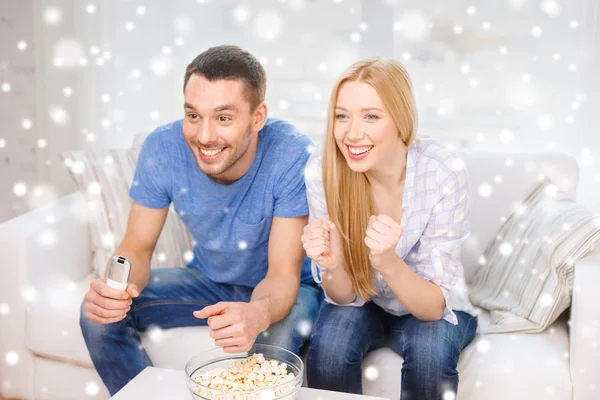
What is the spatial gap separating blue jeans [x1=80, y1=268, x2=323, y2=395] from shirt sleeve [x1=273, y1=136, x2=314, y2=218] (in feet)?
0.73

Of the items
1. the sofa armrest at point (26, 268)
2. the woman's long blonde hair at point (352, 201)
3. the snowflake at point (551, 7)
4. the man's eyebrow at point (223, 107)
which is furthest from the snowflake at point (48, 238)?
the snowflake at point (551, 7)

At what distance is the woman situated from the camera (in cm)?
132

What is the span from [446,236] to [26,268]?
105 cm

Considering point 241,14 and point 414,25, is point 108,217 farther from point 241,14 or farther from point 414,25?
point 414,25

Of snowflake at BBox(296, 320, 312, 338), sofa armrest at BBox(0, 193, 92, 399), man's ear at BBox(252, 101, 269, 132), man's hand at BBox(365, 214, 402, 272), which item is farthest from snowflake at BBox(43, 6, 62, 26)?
man's hand at BBox(365, 214, 402, 272)

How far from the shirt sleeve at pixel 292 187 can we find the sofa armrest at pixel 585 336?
2.07 feet

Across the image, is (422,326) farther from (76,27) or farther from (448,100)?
(76,27)

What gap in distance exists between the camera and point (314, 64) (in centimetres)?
237

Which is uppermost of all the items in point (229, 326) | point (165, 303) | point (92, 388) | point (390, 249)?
point (390, 249)

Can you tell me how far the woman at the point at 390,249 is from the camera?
132 centimetres

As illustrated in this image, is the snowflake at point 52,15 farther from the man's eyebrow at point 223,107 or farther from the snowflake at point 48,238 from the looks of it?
the man's eyebrow at point 223,107

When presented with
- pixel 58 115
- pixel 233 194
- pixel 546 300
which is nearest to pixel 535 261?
pixel 546 300

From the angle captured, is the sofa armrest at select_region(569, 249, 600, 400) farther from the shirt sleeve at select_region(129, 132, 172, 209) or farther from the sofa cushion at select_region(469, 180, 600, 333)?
the shirt sleeve at select_region(129, 132, 172, 209)

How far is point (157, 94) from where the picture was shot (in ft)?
8.46
